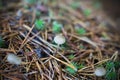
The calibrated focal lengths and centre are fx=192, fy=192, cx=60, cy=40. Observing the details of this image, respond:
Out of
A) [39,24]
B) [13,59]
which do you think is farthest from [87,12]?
[13,59]

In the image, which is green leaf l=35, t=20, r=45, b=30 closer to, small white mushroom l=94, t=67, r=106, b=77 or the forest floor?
the forest floor

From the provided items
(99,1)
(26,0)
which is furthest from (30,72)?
(99,1)

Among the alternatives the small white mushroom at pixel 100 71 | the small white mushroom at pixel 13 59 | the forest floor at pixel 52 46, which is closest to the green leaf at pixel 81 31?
the forest floor at pixel 52 46

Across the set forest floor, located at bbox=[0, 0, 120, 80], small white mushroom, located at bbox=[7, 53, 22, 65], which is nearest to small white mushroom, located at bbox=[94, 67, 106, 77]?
forest floor, located at bbox=[0, 0, 120, 80]

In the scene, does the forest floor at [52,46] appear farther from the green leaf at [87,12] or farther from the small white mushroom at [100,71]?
the green leaf at [87,12]

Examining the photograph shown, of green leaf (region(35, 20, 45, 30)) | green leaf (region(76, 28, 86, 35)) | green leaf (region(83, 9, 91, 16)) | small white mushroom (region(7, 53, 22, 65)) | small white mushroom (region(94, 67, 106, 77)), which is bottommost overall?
small white mushroom (region(7, 53, 22, 65))

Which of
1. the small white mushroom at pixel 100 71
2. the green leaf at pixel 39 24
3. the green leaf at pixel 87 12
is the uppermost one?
the green leaf at pixel 87 12

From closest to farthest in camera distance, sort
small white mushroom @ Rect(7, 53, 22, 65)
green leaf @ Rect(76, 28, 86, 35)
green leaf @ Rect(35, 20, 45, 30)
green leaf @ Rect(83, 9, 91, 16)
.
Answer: small white mushroom @ Rect(7, 53, 22, 65)
green leaf @ Rect(35, 20, 45, 30)
green leaf @ Rect(76, 28, 86, 35)
green leaf @ Rect(83, 9, 91, 16)

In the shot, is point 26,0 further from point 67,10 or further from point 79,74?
point 79,74

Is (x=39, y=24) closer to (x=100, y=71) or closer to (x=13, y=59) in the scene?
(x=13, y=59)
